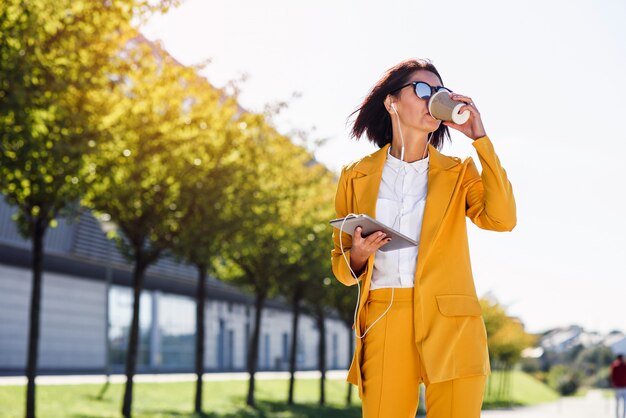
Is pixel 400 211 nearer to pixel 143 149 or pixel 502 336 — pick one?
pixel 143 149

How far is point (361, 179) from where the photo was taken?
396 cm

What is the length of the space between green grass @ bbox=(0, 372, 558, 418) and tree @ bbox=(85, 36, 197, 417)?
1891mm

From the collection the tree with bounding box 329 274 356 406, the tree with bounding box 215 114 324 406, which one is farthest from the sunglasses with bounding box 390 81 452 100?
the tree with bounding box 329 274 356 406

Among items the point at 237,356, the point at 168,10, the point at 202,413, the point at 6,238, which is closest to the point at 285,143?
the point at 202,413

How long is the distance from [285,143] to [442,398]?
15637 millimetres

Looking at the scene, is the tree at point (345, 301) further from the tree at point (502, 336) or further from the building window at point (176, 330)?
the building window at point (176, 330)

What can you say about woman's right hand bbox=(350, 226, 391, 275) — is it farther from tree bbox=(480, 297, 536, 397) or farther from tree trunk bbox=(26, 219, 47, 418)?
tree bbox=(480, 297, 536, 397)

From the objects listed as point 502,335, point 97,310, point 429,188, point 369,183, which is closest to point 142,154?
point 369,183

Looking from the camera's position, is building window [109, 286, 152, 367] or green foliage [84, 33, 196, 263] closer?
green foliage [84, 33, 196, 263]

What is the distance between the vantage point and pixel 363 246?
11.9ft

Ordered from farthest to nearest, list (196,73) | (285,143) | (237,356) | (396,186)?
1. (237,356)
2. (285,143)
3. (196,73)
4. (396,186)

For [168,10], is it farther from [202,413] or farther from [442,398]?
[202,413]

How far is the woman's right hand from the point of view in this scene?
3.57m

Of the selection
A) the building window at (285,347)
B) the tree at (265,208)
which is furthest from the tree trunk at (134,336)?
the building window at (285,347)
